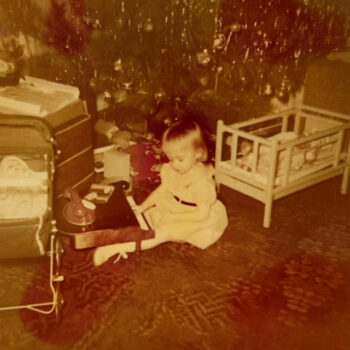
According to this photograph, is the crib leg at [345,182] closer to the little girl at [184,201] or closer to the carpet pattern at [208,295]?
the carpet pattern at [208,295]

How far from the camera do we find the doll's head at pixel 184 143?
8.96ft

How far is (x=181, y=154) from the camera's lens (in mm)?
2756

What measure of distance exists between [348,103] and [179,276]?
231cm

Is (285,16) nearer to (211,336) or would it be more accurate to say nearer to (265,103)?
(265,103)

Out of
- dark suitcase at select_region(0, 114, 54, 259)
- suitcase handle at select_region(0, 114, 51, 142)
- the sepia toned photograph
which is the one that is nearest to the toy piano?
the sepia toned photograph

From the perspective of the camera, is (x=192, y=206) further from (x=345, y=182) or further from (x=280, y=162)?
(x=345, y=182)

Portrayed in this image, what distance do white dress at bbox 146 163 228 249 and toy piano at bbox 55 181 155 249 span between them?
0.17 m

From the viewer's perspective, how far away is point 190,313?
2352mm

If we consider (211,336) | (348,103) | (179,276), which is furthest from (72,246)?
(348,103)

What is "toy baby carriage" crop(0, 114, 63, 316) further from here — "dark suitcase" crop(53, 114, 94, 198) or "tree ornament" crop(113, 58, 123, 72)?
"tree ornament" crop(113, 58, 123, 72)

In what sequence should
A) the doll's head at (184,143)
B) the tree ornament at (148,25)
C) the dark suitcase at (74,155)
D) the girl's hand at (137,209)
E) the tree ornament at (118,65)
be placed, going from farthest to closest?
the tree ornament at (118,65) < the tree ornament at (148,25) < the dark suitcase at (74,155) < the girl's hand at (137,209) < the doll's head at (184,143)

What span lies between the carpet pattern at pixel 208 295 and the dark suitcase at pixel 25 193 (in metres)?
0.42

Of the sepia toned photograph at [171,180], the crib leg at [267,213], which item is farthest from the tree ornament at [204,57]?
the crib leg at [267,213]

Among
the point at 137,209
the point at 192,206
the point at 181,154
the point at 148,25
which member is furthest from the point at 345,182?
the point at 148,25
